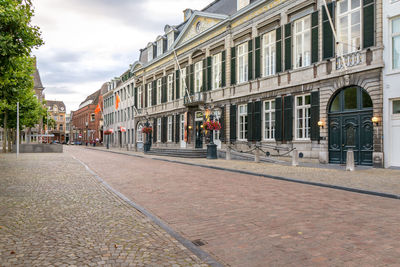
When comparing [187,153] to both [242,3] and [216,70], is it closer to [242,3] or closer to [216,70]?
[216,70]

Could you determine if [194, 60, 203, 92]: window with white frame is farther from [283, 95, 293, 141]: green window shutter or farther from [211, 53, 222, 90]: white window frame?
[283, 95, 293, 141]: green window shutter

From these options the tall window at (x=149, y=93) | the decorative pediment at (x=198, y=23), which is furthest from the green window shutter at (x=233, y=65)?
the tall window at (x=149, y=93)

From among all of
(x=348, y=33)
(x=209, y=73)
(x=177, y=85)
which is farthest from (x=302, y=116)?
(x=177, y=85)

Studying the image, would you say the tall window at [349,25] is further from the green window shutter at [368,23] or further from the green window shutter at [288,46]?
the green window shutter at [288,46]

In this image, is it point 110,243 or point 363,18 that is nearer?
point 110,243

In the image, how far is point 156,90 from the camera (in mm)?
39875

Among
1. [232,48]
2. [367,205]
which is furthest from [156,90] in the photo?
[367,205]

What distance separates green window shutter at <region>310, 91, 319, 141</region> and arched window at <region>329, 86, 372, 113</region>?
0.77m

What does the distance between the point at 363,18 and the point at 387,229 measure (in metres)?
13.6

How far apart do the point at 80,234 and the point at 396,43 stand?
15.3 metres

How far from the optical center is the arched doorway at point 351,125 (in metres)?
16.1

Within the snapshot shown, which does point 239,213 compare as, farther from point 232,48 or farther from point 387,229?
point 232,48

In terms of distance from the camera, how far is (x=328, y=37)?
1780cm

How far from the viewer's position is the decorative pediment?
2850 cm
